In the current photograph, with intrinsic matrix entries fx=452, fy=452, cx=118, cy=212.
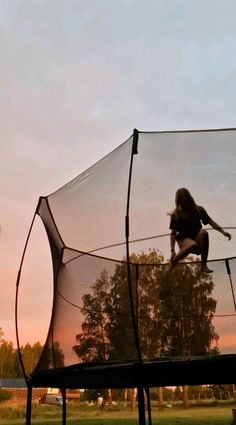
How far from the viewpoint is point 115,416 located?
9922 mm

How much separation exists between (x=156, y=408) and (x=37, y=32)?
26.3ft

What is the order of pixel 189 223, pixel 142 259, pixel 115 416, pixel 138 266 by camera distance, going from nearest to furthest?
pixel 189 223
pixel 138 266
pixel 142 259
pixel 115 416

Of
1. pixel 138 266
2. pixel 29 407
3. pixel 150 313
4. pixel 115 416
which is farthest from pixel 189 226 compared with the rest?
pixel 115 416

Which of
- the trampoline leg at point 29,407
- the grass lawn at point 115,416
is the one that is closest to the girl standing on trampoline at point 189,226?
the trampoline leg at point 29,407

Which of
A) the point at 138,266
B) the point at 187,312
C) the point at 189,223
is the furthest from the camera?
the point at 138,266

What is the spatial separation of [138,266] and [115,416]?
7320mm

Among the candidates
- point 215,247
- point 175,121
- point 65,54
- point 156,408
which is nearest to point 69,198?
point 215,247

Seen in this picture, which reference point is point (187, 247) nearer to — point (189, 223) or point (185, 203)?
point (189, 223)

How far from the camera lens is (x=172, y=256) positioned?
11.8 feet

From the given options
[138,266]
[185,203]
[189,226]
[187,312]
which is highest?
[185,203]

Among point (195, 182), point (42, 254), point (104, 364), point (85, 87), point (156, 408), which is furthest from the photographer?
point (156, 408)

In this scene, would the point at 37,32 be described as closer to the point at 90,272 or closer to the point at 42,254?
the point at 42,254

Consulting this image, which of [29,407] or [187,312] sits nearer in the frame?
[29,407]

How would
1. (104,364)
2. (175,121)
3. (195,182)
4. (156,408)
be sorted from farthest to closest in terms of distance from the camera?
(156,408), (175,121), (195,182), (104,364)
